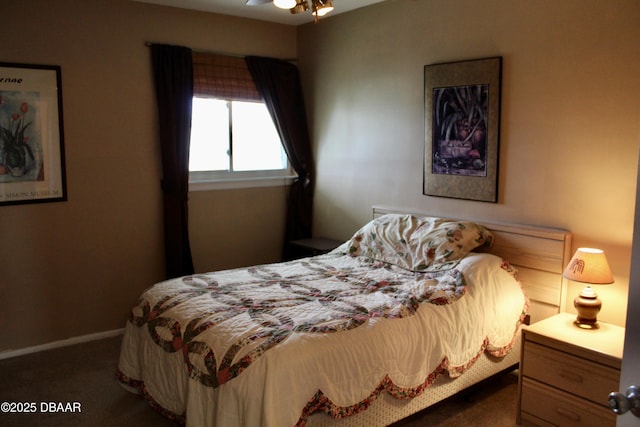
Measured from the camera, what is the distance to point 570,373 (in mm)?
2635

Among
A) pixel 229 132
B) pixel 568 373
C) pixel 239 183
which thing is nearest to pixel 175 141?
pixel 229 132

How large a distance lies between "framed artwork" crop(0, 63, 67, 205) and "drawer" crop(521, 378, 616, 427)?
3.37 metres

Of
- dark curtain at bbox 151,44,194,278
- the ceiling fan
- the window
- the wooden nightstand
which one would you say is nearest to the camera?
the ceiling fan

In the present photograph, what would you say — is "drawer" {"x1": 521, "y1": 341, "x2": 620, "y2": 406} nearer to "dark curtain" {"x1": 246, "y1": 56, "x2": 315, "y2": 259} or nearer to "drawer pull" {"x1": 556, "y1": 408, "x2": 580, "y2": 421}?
"drawer pull" {"x1": 556, "y1": 408, "x2": 580, "y2": 421}

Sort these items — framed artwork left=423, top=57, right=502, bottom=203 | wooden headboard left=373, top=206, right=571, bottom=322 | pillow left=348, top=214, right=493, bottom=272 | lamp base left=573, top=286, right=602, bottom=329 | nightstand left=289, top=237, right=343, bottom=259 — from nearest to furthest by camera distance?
lamp base left=573, top=286, right=602, bottom=329 → wooden headboard left=373, top=206, right=571, bottom=322 → pillow left=348, top=214, right=493, bottom=272 → framed artwork left=423, top=57, right=502, bottom=203 → nightstand left=289, top=237, right=343, bottom=259

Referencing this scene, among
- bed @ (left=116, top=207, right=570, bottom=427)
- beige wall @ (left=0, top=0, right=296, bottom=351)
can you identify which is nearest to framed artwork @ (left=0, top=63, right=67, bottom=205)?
beige wall @ (left=0, top=0, right=296, bottom=351)

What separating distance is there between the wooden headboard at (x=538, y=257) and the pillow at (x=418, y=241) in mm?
116

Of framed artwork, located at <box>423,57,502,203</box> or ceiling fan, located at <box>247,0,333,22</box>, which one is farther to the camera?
framed artwork, located at <box>423,57,502,203</box>

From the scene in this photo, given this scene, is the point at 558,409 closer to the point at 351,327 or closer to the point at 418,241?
the point at 351,327

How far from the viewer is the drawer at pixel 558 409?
2.54 m

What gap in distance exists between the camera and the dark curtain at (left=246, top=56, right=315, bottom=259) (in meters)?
4.83

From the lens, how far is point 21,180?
372 cm

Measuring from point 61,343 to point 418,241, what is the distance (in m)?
2.75

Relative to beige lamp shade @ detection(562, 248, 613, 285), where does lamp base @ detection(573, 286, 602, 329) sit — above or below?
below
